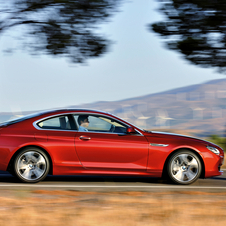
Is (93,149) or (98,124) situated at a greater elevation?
(98,124)

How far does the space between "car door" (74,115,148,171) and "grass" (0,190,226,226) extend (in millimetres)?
1421

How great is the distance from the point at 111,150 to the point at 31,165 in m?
1.51

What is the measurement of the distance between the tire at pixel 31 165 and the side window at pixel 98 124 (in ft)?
3.11

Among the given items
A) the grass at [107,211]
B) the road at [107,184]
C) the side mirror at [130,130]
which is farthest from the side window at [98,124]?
the grass at [107,211]

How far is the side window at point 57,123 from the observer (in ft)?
25.5

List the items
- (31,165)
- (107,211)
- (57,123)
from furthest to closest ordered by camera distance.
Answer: (57,123) → (31,165) → (107,211)

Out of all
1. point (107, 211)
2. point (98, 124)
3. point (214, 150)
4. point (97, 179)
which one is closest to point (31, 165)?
point (98, 124)

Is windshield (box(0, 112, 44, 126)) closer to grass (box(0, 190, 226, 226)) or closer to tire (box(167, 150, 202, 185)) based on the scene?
grass (box(0, 190, 226, 226))

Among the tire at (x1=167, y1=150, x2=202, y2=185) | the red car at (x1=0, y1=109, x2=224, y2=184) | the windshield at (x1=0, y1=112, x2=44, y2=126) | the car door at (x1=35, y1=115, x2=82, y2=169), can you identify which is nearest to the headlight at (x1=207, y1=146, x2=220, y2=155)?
the red car at (x1=0, y1=109, x2=224, y2=184)

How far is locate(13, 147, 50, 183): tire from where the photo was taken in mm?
7469

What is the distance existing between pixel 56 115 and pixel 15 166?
122 cm

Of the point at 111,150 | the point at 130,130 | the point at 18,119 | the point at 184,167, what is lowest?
the point at 184,167

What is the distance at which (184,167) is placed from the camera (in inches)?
310

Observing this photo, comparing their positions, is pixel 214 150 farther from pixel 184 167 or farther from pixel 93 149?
pixel 93 149
